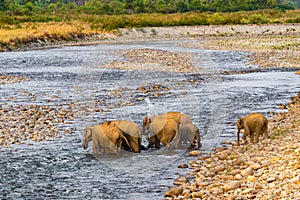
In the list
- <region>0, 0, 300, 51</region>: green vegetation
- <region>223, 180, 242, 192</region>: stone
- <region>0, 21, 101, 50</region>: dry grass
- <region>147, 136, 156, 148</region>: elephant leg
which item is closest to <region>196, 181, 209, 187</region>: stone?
<region>223, 180, 242, 192</region>: stone

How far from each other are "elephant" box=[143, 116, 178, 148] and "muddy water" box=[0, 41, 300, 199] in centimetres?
23

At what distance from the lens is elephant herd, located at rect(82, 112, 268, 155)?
480 inches

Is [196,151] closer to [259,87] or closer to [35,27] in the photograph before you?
[259,87]

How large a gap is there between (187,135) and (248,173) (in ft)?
9.32

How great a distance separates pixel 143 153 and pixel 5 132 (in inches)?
158

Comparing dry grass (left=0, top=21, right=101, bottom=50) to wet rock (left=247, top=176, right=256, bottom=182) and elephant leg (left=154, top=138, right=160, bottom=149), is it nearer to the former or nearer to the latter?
elephant leg (left=154, top=138, right=160, bottom=149)

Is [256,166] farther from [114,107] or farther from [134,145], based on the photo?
[114,107]

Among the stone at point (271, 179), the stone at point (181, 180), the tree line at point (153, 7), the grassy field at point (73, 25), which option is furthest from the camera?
the tree line at point (153, 7)

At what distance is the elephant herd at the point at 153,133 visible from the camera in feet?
40.0

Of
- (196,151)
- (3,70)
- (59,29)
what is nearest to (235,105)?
(196,151)

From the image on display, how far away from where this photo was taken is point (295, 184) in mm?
8836

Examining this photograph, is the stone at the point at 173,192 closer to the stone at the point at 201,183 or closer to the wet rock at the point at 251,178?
the stone at the point at 201,183

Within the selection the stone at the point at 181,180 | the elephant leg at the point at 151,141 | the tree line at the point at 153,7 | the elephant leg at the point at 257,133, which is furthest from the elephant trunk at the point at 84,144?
the tree line at the point at 153,7

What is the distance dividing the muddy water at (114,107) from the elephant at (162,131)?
0.77 feet
